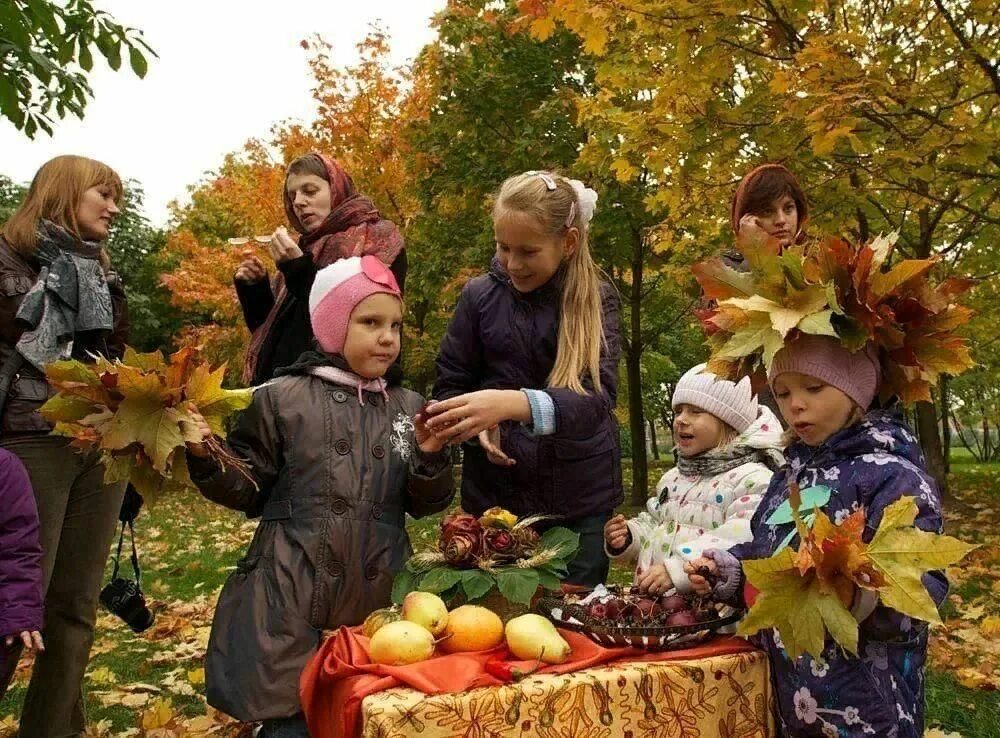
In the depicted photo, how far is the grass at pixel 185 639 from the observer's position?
3.75 meters

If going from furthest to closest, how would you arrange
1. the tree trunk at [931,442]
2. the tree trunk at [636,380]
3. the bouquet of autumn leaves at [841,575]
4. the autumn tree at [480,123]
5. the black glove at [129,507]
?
the tree trunk at [636,380] → the tree trunk at [931,442] → the autumn tree at [480,123] → the black glove at [129,507] → the bouquet of autumn leaves at [841,575]

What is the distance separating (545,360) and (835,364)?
38.2 inches

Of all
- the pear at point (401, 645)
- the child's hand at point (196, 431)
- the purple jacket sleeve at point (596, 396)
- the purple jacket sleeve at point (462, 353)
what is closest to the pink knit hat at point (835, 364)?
the purple jacket sleeve at point (596, 396)

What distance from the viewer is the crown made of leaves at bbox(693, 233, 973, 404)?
1805mm

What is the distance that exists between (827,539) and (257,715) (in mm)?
1487

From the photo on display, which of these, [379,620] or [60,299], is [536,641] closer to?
[379,620]

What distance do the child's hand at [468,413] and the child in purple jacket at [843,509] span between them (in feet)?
2.06

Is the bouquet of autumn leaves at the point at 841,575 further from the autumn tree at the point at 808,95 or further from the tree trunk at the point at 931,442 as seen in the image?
the tree trunk at the point at 931,442

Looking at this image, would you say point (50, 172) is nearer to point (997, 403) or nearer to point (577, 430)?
point (577, 430)

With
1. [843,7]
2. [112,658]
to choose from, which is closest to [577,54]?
[843,7]

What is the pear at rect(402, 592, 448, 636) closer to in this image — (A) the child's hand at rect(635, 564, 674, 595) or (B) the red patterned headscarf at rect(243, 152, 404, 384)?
(A) the child's hand at rect(635, 564, 674, 595)

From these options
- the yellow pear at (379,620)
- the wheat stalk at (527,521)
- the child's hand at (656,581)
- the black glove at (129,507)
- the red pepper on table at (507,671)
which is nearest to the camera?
the red pepper on table at (507,671)

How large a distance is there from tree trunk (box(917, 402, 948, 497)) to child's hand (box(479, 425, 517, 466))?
9.55 meters

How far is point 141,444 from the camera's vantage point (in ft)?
6.39
